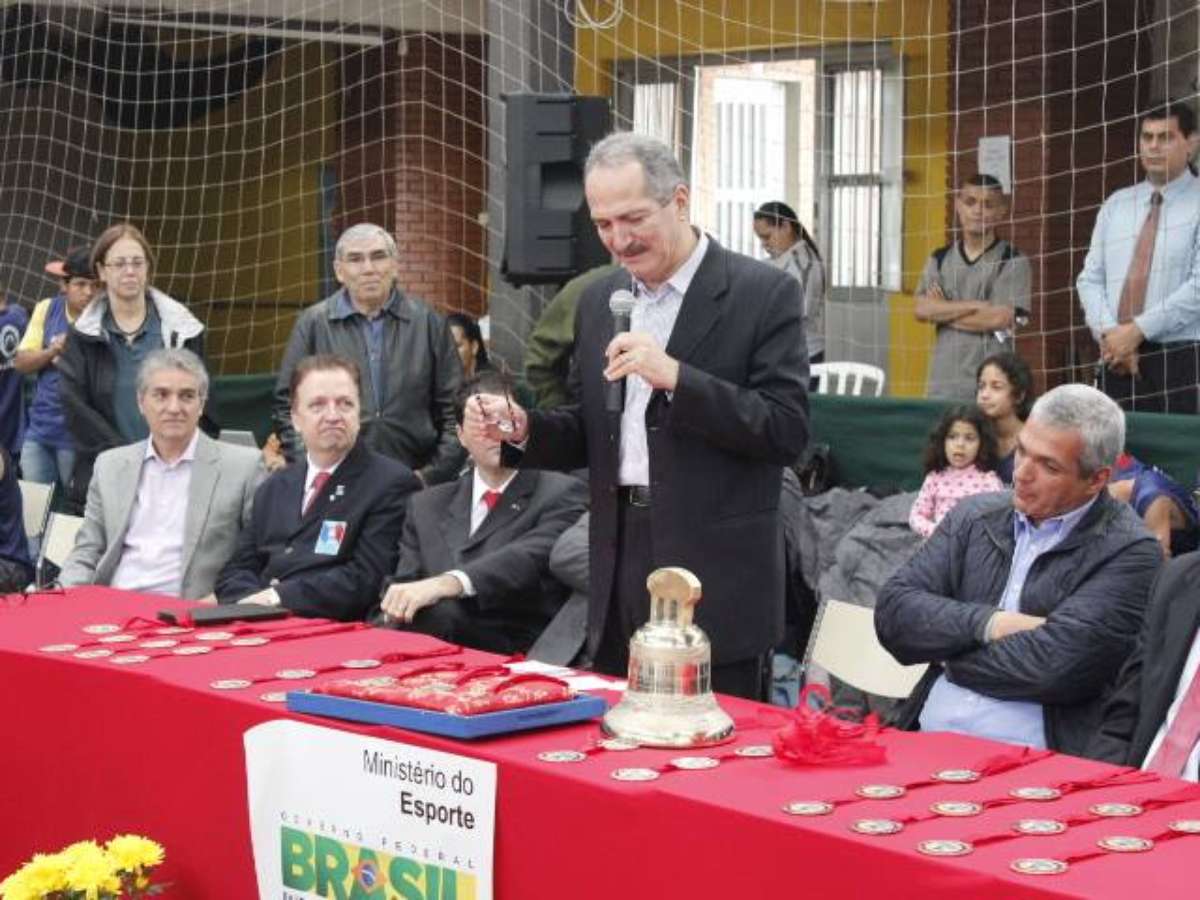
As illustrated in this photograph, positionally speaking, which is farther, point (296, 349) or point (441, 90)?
point (441, 90)

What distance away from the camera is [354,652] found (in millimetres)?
3980

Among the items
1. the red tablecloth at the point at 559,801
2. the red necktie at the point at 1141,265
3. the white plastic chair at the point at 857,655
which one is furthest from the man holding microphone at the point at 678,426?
the red necktie at the point at 1141,265

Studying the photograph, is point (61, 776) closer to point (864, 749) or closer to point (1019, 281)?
point (864, 749)

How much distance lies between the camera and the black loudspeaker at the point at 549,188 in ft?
21.2

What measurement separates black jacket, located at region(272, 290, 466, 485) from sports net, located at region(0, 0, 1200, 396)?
133 centimetres

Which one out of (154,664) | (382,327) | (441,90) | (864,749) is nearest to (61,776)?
(154,664)

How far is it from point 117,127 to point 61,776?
37.5 ft

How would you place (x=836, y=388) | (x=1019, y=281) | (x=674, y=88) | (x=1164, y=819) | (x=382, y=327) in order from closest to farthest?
(x=1164, y=819)
(x=382, y=327)
(x=1019, y=281)
(x=836, y=388)
(x=674, y=88)

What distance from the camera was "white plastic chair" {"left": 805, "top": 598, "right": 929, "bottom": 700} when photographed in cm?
533

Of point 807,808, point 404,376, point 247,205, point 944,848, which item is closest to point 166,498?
point 404,376

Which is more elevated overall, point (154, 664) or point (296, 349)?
point (296, 349)

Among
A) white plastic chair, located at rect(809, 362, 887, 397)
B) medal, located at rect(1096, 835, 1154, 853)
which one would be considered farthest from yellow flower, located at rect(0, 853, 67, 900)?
white plastic chair, located at rect(809, 362, 887, 397)

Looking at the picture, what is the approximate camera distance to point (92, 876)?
3363 millimetres

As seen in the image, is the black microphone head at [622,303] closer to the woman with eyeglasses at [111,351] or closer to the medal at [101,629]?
the medal at [101,629]
